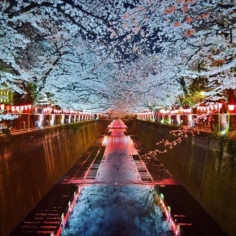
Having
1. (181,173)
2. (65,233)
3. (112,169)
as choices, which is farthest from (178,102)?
(65,233)

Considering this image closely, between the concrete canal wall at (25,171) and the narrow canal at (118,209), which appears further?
the narrow canal at (118,209)

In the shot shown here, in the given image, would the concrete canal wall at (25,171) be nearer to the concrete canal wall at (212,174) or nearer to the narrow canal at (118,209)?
the narrow canal at (118,209)

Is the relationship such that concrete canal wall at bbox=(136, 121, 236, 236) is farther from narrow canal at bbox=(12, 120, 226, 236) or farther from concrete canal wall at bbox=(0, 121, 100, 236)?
concrete canal wall at bbox=(0, 121, 100, 236)

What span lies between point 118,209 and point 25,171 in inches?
175

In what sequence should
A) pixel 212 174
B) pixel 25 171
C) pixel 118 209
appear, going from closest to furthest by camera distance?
pixel 212 174
pixel 25 171
pixel 118 209

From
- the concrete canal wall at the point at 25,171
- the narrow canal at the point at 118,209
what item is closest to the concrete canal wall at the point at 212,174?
the narrow canal at the point at 118,209

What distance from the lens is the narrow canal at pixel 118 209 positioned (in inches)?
504

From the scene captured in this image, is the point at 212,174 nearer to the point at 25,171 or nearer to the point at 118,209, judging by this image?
the point at 118,209

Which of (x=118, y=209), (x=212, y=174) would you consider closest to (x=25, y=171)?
(x=118, y=209)

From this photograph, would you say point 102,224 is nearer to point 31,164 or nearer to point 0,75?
point 31,164

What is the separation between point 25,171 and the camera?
14305mm

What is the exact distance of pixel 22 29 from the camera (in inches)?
553

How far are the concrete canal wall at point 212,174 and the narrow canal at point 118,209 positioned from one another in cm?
48

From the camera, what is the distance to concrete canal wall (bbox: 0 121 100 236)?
1164 centimetres
